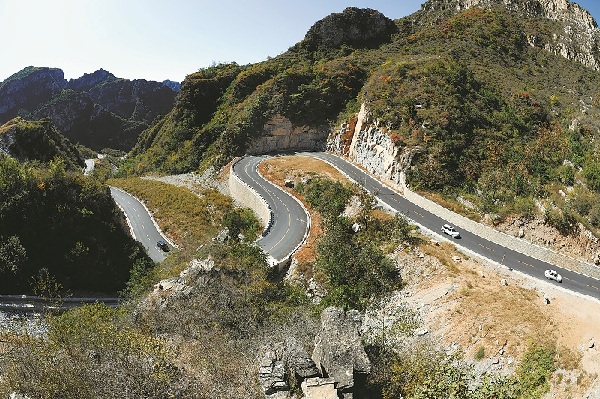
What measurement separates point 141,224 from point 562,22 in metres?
88.4

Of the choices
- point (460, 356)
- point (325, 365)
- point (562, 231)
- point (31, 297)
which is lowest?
point (31, 297)

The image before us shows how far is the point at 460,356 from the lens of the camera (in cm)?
2309

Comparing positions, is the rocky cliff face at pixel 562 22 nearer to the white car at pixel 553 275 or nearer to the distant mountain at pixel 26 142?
the white car at pixel 553 275

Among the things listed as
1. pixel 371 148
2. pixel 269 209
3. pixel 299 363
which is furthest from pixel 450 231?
pixel 299 363

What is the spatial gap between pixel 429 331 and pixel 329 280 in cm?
899

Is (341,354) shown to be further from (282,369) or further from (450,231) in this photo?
(450,231)

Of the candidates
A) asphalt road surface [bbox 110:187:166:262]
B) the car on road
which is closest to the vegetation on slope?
asphalt road surface [bbox 110:187:166:262]

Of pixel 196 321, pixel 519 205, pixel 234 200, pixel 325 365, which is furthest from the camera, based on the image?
pixel 234 200

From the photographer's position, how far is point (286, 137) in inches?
2744

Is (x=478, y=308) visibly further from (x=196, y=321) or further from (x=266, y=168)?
(x=266, y=168)

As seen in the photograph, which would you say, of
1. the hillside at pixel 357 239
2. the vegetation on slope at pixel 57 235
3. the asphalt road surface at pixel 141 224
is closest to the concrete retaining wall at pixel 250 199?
the hillside at pixel 357 239

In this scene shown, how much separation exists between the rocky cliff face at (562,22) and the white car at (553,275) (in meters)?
58.1

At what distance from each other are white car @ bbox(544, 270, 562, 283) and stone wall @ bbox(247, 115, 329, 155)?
44.3m

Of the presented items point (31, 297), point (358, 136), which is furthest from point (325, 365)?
point (358, 136)
